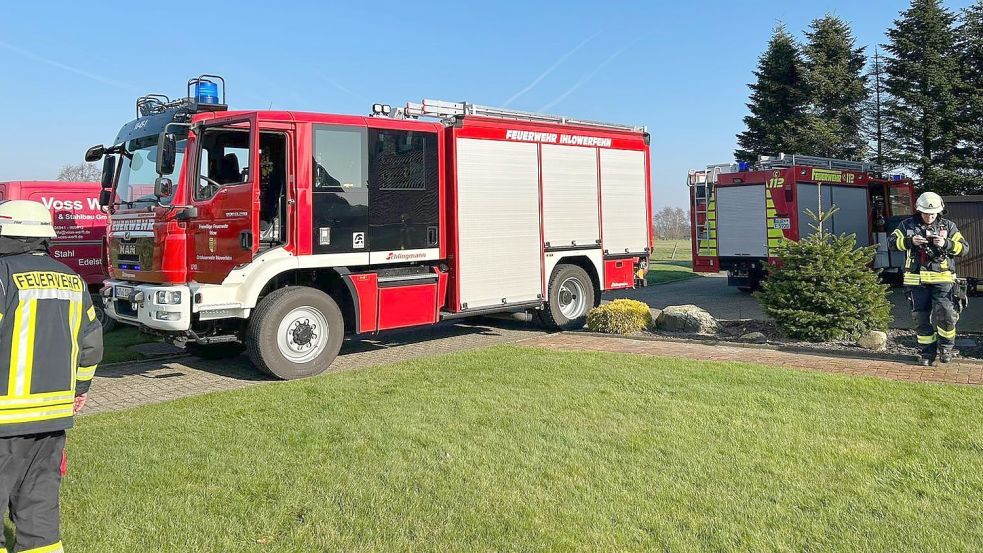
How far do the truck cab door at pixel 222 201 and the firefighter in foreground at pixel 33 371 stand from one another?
15.0ft

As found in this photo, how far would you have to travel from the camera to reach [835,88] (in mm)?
29797

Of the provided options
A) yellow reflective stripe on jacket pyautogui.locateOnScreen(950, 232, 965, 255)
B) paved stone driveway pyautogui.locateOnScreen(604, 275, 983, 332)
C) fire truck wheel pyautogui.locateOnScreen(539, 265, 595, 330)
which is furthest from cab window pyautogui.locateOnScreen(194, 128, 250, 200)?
paved stone driveway pyautogui.locateOnScreen(604, 275, 983, 332)

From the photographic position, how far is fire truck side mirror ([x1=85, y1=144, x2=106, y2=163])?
29.5ft

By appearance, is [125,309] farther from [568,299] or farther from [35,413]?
[568,299]

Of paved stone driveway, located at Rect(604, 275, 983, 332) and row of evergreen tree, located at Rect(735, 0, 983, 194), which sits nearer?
paved stone driveway, located at Rect(604, 275, 983, 332)

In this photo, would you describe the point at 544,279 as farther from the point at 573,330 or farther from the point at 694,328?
the point at 694,328

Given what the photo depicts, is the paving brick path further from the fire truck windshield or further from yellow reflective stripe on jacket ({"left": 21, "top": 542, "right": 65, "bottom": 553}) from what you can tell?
yellow reflective stripe on jacket ({"left": 21, "top": 542, "right": 65, "bottom": 553})

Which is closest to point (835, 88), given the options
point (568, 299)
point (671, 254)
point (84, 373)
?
point (671, 254)

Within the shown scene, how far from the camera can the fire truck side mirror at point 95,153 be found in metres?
8.99

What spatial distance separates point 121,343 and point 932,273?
10.8 meters

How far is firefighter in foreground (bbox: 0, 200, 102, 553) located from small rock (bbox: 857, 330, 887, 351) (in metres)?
8.43

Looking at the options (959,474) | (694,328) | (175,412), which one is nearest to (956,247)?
(694,328)

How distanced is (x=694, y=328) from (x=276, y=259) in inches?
231

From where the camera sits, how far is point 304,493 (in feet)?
14.3
